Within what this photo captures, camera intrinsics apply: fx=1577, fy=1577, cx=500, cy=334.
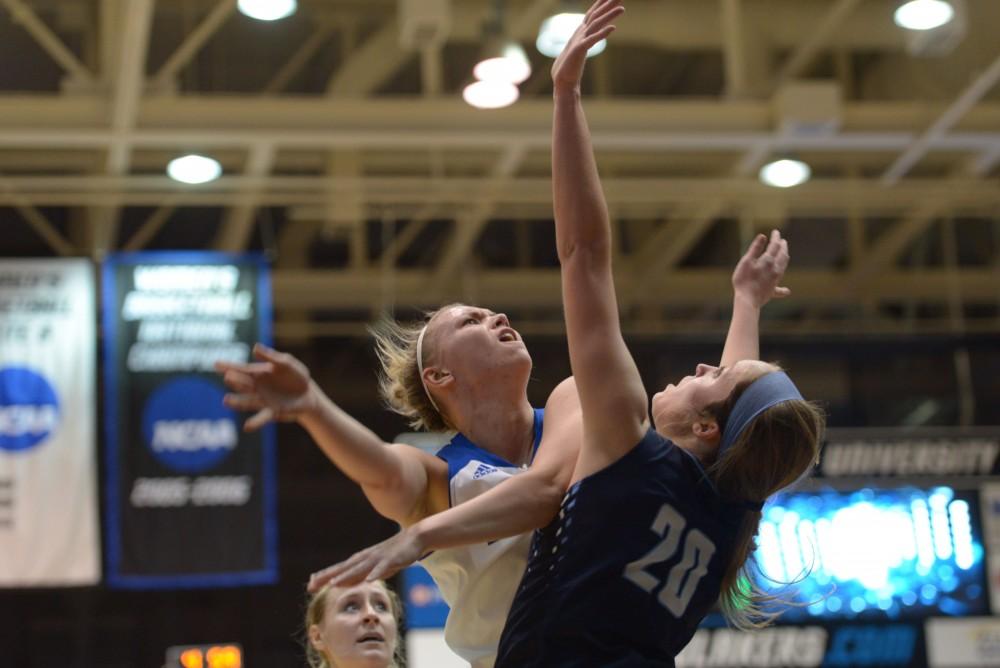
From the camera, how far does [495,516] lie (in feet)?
11.3

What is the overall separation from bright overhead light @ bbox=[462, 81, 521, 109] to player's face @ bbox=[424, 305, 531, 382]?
18.6 ft

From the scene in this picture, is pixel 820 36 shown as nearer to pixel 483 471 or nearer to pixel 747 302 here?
pixel 747 302

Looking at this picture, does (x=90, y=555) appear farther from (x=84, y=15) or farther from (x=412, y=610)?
(x=84, y=15)

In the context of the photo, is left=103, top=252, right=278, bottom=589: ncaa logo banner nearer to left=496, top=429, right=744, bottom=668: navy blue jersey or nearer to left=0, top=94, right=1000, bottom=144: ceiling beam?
left=0, top=94, right=1000, bottom=144: ceiling beam

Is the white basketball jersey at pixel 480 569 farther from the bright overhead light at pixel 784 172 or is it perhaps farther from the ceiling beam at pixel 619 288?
the ceiling beam at pixel 619 288

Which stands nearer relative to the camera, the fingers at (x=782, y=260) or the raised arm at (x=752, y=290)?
the raised arm at (x=752, y=290)

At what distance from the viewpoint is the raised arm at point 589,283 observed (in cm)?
339

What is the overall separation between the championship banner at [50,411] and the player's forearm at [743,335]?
6.94m

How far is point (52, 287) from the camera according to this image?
1047 cm

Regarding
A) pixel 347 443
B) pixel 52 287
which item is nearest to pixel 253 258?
pixel 52 287

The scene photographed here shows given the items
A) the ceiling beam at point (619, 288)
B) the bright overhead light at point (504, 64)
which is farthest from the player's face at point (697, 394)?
the ceiling beam at point (619, 288)

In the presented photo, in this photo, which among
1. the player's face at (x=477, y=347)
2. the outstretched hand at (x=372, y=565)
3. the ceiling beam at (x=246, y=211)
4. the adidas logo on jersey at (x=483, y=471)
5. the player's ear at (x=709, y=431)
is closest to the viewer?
the outstretched hand at (x=372, y=565)

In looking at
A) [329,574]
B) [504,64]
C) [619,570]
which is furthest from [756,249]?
[504,64]

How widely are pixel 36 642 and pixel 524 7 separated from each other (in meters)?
7.90
